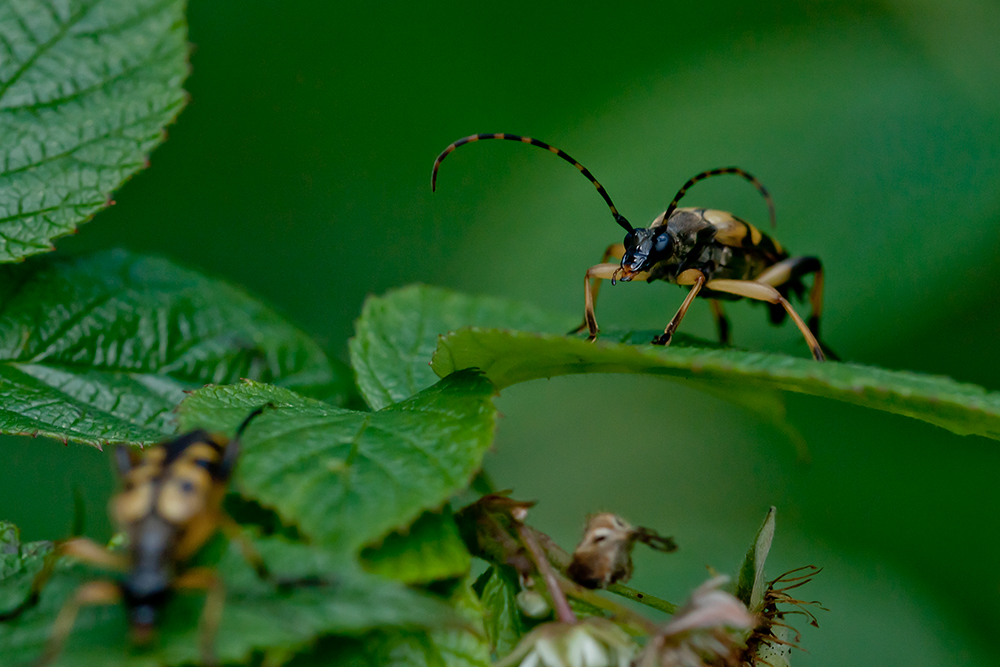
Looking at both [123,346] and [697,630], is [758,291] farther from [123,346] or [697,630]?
[123,346]

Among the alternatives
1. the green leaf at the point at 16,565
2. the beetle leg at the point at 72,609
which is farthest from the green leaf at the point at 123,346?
the beetle leg at the point at 72,609

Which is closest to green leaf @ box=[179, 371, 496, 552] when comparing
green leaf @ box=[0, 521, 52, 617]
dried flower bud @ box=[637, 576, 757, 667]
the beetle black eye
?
green leaf @ box=[0, 521, 52, 617]

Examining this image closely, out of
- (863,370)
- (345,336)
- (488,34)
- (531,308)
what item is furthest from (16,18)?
(488,34)

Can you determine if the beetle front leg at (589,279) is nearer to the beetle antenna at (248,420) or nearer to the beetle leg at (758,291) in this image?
the beetle leg at (758,291)

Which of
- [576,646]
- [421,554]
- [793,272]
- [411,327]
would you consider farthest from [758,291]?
[421,554]

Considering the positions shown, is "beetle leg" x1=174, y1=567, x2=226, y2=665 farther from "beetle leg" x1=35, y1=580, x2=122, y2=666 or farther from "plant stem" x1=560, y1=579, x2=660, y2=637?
"plant stem" x1=560, y1=579, x2=660, y2=637

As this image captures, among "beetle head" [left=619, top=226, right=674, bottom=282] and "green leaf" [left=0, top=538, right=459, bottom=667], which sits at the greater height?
"beetle head" [left=619, top=226, right=674, bottom=282]

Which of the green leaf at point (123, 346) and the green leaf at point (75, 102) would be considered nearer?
the green leaf at point (123, 346)
